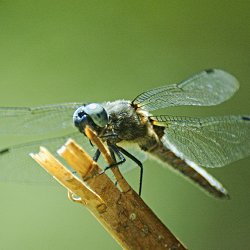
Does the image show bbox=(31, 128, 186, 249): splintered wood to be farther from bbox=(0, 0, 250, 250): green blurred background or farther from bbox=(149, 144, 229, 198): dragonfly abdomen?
bbox=(0, 0, 250, 250): green blurred background

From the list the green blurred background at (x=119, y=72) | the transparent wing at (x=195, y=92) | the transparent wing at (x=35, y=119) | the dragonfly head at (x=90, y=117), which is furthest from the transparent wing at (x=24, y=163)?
the green blurred background at (x=119, y=72)

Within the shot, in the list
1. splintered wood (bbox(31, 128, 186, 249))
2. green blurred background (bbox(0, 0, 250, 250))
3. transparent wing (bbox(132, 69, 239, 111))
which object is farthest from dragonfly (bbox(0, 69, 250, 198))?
green blurred background (bbox(0, 0, 250, 250))

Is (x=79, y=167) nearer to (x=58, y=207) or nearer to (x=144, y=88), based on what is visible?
(x=58, y=207)

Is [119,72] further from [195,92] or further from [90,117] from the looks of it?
[90,117]

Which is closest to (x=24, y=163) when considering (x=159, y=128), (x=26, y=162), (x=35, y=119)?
(x=26, y=162)

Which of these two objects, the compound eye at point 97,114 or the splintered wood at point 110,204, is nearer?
the splintered wood at point 110,204

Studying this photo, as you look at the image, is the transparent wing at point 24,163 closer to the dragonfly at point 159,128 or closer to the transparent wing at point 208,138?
the dragonfly at point 159,128

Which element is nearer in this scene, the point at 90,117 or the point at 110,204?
the point at 110,204
